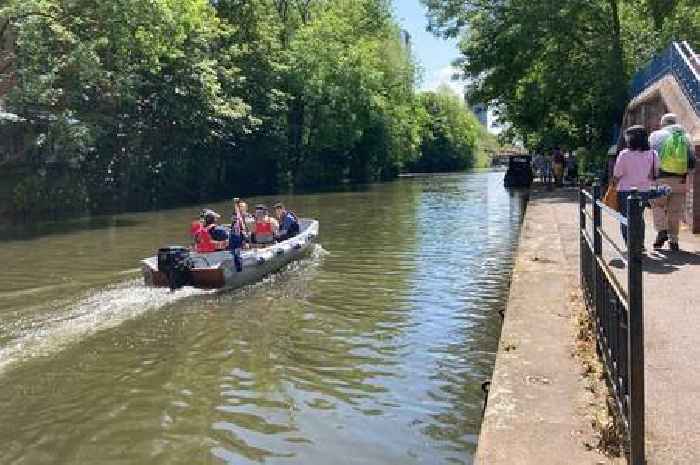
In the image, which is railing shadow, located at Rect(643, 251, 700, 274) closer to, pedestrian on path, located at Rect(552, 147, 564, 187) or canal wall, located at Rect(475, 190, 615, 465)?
canal wall, located at Rect(475, 190, 615, 465)

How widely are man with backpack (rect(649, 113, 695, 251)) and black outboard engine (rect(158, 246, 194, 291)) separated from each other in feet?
23.4

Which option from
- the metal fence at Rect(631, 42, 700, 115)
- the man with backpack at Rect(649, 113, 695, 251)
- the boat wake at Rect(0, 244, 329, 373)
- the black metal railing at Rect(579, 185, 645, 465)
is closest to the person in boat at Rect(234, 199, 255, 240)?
the boat wake at Rect(0, 244, 329, 373)

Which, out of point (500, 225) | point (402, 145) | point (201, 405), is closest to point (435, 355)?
point (201, 405)

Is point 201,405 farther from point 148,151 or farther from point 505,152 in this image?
point 505,152

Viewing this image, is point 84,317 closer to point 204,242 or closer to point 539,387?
point 204,242

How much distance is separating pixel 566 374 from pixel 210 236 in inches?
379

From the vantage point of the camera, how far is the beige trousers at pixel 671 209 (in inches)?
382

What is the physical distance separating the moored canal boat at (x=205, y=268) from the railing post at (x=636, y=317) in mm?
9803

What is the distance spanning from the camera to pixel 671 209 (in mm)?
9672

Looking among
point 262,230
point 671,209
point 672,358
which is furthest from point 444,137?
point 672,358

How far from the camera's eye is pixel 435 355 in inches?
340

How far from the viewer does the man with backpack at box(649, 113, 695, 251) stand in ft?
31.9

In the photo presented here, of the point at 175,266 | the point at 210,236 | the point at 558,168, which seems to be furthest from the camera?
the point at 558,168

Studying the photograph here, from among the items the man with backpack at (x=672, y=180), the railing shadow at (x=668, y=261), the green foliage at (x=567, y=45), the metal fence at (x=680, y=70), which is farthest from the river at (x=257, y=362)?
the green foliage at (x=567, y=45)
